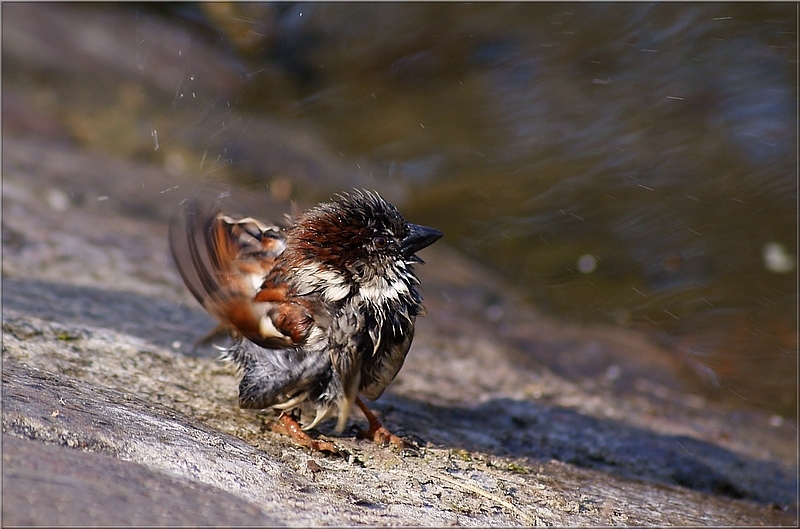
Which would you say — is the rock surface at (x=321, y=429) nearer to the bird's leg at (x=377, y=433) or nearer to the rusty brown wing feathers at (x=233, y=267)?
the bird's leg at (x=377, y=433)

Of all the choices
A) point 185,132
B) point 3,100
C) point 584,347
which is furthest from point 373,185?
point 3,100

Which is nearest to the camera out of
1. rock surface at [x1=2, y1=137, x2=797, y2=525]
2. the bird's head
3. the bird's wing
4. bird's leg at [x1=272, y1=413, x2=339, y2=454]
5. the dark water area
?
rock surface at [x1=2, y1=137, x2=797, y2=525]

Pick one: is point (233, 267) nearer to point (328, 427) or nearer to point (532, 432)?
point (328, 427)

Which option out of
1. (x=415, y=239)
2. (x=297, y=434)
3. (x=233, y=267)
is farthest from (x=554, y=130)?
(x=297, y=434)

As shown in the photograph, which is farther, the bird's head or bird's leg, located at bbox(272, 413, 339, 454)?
the bird's head

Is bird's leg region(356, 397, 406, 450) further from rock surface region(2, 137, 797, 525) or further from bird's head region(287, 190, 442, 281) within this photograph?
bird's head region(287, 190, 442, 281)

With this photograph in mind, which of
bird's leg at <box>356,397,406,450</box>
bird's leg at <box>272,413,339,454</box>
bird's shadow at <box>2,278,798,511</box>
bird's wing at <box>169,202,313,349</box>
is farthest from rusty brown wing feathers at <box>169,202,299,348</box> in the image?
bird's shadow at <box>2,278,798,511</box>

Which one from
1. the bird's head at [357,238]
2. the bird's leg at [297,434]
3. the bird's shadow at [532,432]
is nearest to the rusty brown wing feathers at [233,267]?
the bird's head at [357,238]

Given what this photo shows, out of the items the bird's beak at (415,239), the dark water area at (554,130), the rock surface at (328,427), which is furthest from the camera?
the dark water area at (554,130)
